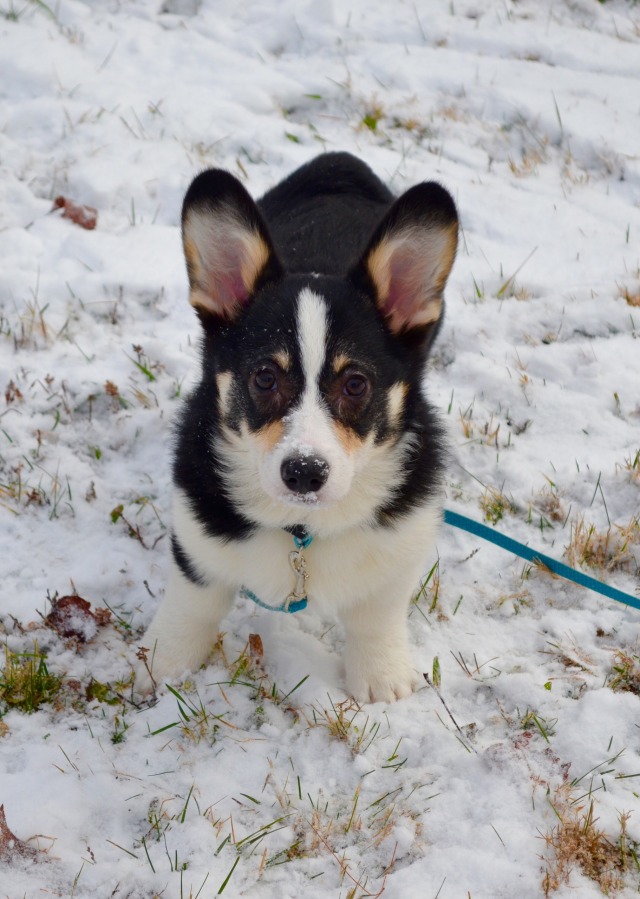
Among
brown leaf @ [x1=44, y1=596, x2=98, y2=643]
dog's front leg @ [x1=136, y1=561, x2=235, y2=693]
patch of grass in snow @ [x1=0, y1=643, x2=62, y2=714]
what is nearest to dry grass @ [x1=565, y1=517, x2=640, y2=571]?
dog's front leg @ [x1=136, y1=561, x2=235, y2=693]

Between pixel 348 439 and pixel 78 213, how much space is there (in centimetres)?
301

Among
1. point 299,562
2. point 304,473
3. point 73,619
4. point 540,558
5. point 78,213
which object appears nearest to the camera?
point 304,473

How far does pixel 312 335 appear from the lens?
2.62m

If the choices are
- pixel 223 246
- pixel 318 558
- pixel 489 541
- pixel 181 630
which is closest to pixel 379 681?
pixel 318 558

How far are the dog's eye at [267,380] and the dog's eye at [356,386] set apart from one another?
0.20 meters

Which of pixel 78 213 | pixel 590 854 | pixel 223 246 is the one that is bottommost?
pixel 590 854

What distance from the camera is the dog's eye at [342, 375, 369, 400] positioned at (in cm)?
264

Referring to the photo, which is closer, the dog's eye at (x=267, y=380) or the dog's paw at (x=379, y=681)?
the dog's eye at (x=267, y=380)

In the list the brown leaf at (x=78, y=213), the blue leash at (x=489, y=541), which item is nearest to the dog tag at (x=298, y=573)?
the blue leash at (x=489, y=541)

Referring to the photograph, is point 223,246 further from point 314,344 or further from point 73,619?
point 73,619

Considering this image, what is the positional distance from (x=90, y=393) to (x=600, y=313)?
8.19 ft

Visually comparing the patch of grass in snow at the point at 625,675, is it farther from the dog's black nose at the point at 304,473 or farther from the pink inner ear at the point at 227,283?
the pink inner ear at the point at 227,283

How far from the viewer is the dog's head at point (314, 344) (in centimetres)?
259

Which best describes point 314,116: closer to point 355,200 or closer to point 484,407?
point 355,200
